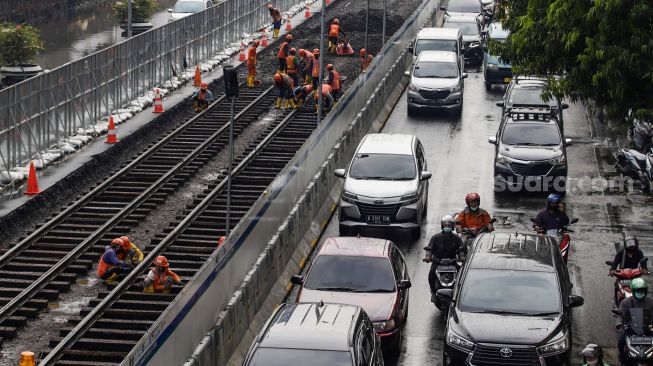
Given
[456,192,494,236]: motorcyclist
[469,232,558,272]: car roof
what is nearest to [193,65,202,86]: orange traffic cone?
[456,192,494,236]: motorcyclist

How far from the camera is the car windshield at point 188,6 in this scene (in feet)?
197

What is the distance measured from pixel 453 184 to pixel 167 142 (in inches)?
344

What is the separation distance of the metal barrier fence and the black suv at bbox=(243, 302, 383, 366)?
15.4 metres

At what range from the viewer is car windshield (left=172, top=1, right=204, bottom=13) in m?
60.1

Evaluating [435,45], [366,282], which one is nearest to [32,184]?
[366,282]

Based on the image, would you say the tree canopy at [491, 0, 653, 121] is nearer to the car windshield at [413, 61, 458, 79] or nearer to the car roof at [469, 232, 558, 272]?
the car roof at [469, 232, 558, 272]

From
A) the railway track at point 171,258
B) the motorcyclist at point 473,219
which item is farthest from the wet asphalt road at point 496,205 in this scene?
the railway track at point 171,258

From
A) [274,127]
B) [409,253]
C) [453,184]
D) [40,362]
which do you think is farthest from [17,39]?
[40,362]

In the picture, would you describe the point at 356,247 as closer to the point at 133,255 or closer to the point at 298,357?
the point at 133,255

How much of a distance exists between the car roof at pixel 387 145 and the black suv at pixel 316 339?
11069 millimetres

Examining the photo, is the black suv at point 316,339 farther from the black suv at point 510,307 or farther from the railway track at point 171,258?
the railway track at point 171,258

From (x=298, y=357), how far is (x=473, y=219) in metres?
8.64

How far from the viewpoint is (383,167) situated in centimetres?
2756

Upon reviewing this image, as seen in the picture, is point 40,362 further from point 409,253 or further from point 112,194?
point 112,194
